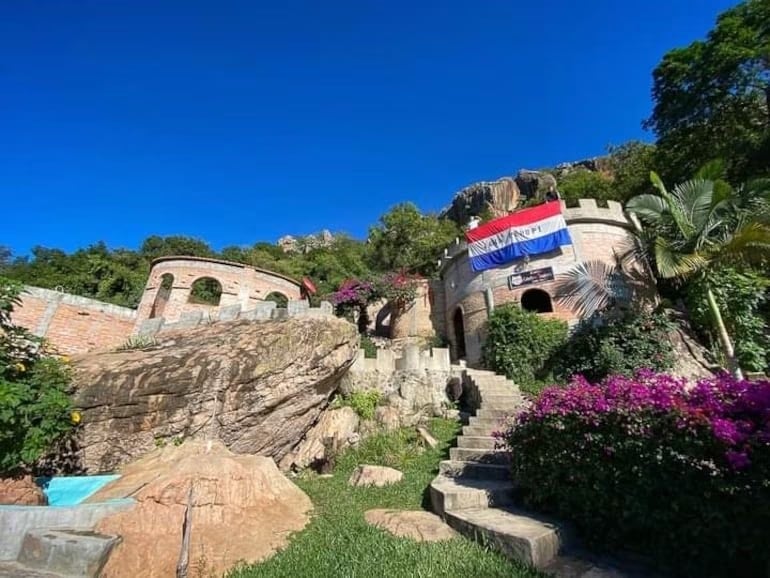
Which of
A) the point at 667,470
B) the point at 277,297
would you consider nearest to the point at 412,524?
the point at 667,470

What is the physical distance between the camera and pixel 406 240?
23.4 metres

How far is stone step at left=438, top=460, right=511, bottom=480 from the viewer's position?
17.7 feet

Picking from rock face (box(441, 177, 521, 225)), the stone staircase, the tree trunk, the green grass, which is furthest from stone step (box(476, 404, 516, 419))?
rock face (box(441, 177, 521, 225))

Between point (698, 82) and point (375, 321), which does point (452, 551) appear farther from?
point (698, 82)

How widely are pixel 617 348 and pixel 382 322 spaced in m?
11.5

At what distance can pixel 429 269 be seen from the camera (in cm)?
2209

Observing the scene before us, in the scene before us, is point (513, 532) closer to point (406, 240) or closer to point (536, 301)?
point (536, 301)

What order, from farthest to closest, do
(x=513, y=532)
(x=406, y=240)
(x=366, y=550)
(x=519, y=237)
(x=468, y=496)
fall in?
(x=406, y=240)
(x=519, y=237)
(x=468, y=496)
(x=366, y=550)
(x=513, y=532)

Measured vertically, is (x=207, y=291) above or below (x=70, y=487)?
above

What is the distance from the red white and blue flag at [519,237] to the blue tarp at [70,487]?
42.1 ft

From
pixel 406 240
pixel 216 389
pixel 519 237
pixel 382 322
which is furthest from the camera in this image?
pixel 406 240

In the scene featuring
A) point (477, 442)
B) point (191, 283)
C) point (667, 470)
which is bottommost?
point (667, 470)

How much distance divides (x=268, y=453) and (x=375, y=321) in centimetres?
1240

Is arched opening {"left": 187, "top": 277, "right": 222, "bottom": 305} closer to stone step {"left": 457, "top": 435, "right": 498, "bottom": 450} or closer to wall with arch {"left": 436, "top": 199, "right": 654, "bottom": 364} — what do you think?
wall with arch {"left": 436, "top": 199, "right": 654, "bottom": 364}
